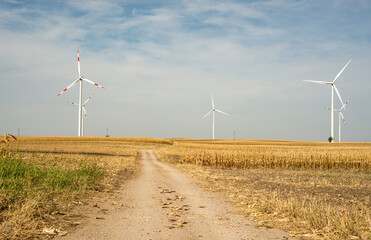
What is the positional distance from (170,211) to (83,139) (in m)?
105

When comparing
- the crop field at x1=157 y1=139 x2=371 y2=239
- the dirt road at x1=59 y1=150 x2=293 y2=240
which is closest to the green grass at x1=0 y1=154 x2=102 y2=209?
the dirt road at x1=59 y1=150 x2=293 y2=240

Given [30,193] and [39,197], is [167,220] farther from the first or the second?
[30,193]

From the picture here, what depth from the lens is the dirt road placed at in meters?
8.03

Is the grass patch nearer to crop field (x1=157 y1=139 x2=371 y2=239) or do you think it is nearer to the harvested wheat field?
the harvested wheat field

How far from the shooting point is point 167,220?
955 centimetres

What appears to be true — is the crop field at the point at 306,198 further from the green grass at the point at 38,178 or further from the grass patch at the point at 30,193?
the green grass at the point at 38,178

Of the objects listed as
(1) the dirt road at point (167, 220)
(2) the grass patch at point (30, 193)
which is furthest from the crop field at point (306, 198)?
(2) the grass patch at point (30, 193)

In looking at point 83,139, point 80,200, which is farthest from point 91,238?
point 83,139

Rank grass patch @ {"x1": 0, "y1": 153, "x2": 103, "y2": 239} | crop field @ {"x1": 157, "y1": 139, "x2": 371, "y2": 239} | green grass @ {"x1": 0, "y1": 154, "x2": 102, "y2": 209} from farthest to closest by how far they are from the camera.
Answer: green grass @ {"x1": 0, "y1": 154, "x2": 102, "y2": 209} → crop field @ {"x1": 157, "y1": 139, "x2": 371, "y2": 239} → grass patch @ {"x1": 0, "y1": 153, "x2": 103, "y2": 239}

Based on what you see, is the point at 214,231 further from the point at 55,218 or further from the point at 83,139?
the point at 83,139

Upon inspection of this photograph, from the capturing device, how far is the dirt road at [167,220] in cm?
803

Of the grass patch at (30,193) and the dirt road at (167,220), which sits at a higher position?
the grass patch at (30,193)

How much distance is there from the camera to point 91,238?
304 inches

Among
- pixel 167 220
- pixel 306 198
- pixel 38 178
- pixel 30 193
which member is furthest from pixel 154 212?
pixel 306 198
